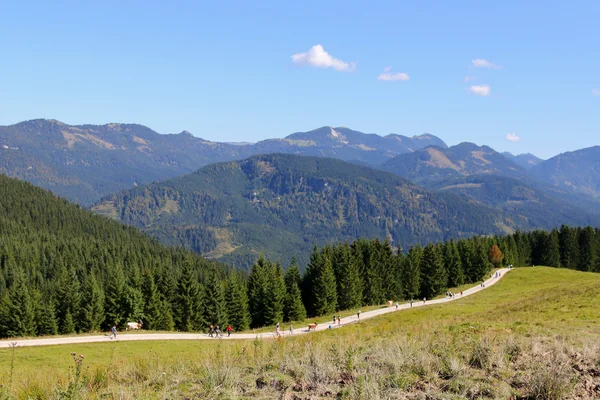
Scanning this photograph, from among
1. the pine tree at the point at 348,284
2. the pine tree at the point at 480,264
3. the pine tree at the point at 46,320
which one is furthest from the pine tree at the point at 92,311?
the pine tree at the point at 480,264

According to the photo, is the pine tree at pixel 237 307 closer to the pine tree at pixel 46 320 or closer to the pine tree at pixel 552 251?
the pine tree at pixel 46 320

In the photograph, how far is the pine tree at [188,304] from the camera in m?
71.2

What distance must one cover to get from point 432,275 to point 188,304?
52.1 m

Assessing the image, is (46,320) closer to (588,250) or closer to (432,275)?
(432,275)

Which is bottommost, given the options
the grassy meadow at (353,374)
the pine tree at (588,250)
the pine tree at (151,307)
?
the pine tree at (588,250)

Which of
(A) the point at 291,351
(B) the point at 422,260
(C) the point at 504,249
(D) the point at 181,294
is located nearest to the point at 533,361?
(A) the point at 291,351

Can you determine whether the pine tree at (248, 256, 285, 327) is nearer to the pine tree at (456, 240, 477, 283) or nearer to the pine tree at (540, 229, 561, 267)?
the pine tree at (456, 240, 477, 283)

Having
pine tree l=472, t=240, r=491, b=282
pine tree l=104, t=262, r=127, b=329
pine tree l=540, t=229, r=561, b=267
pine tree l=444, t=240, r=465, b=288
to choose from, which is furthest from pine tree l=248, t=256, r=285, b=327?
pine tree l=540, t=229, r=561, b=267

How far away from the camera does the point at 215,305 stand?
71.2 meters

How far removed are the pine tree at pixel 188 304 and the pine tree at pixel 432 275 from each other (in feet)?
161

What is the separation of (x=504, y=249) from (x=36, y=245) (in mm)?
159116

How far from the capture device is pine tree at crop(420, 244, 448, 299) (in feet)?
291

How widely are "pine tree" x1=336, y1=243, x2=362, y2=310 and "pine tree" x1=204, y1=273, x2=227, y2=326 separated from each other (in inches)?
932

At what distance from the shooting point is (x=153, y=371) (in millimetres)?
12000
